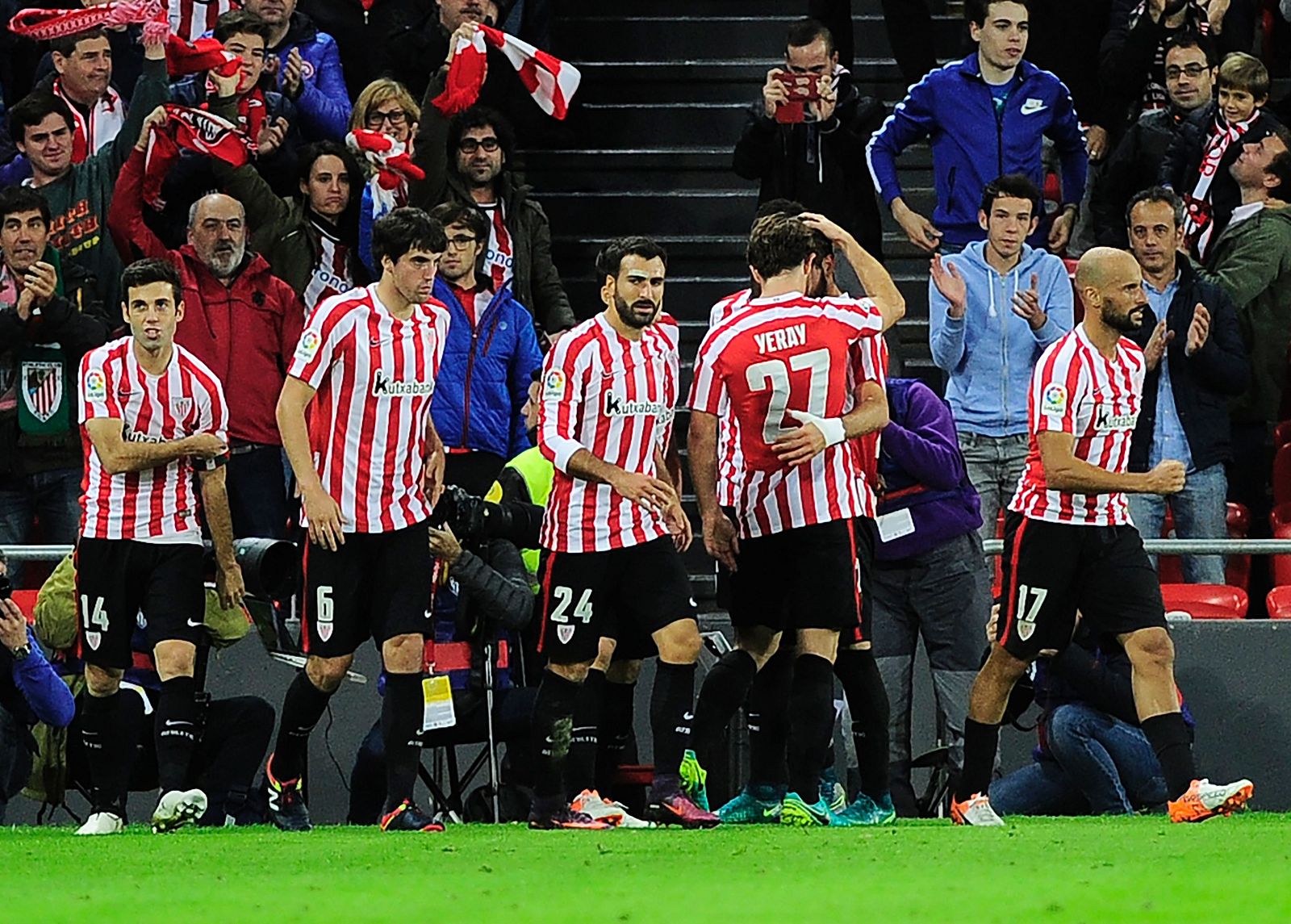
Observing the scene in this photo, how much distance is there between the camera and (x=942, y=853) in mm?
6762

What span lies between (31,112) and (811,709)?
17.8 feet

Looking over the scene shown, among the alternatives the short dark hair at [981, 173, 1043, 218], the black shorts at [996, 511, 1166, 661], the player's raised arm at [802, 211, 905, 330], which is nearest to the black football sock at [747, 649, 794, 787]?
the black shorts at [996, 511, 1166, 661]

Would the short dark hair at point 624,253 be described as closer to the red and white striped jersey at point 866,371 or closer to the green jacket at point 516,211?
the red and white striped jersey at point 866,371

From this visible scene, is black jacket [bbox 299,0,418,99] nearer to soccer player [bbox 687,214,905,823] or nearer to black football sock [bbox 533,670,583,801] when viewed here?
soccer player [bbox 687,214,905,823]

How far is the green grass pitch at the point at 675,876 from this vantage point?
5285 millimetres

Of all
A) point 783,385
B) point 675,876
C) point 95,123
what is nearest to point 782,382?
point 783,385

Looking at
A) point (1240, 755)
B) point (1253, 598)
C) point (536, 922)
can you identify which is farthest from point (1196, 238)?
point (536, 922)

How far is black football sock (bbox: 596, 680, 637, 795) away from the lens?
29.6 feet

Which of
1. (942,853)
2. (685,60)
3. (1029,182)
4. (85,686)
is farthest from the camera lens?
(685,60)

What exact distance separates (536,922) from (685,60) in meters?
9.53

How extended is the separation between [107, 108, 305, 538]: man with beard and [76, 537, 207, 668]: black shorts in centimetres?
179

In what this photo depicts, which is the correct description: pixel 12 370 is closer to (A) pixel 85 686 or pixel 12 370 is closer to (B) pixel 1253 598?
(A) pixel 85 686

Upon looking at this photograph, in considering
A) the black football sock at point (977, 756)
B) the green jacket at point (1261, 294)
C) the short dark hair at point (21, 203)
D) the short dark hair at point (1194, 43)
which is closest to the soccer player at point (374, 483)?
the black football sock at point (977, 756)

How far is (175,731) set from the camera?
8578 millimetres
